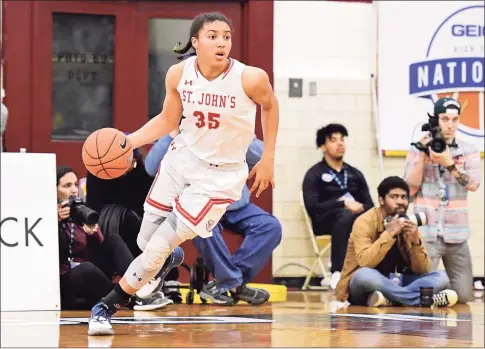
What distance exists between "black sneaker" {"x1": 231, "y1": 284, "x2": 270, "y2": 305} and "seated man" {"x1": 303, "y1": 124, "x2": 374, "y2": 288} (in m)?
1.68

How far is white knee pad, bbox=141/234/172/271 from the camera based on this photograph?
4.99 metres

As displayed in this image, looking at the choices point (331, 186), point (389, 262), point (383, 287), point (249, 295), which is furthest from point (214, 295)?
point (331, 186)

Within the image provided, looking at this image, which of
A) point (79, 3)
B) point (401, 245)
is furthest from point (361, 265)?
point (79, 3)

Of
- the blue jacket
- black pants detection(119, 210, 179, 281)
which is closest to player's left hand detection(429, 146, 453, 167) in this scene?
the blue jacket

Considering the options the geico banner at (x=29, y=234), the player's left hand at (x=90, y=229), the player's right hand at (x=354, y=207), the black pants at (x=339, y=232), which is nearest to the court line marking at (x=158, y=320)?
the geico banner at (x=29, y=234)

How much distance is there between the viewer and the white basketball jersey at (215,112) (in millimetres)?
5070

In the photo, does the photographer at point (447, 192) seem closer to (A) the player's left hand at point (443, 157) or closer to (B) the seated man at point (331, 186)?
(A) the player's left hand at point (443, 157)

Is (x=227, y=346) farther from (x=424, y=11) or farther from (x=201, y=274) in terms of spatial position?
(x=424, y=11)

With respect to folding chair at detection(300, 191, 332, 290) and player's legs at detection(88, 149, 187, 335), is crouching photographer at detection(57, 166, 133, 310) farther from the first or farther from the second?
folding chair at detection(300, 191, 332, 290)

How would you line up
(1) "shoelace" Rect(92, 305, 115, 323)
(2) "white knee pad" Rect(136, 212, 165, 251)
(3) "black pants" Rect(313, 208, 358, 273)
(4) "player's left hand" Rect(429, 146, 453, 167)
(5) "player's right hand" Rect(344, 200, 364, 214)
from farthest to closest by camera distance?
(5) "player's right hand" Rect(344, 200, 364, 214)
(3) "black pants" Rect(313, 208, 358, 273)
(4) "player's left hand" Rect(429, 146, 453, 167)
(2) "white knee pad" Rect(136, 212, 165, 251)
(1) "shoelace" Rect(92, 305, 115, 323)

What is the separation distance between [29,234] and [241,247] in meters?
1.71

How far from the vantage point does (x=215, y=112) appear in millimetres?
5066

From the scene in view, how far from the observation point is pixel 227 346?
14.9 ft

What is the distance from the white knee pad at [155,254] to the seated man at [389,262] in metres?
2.97
